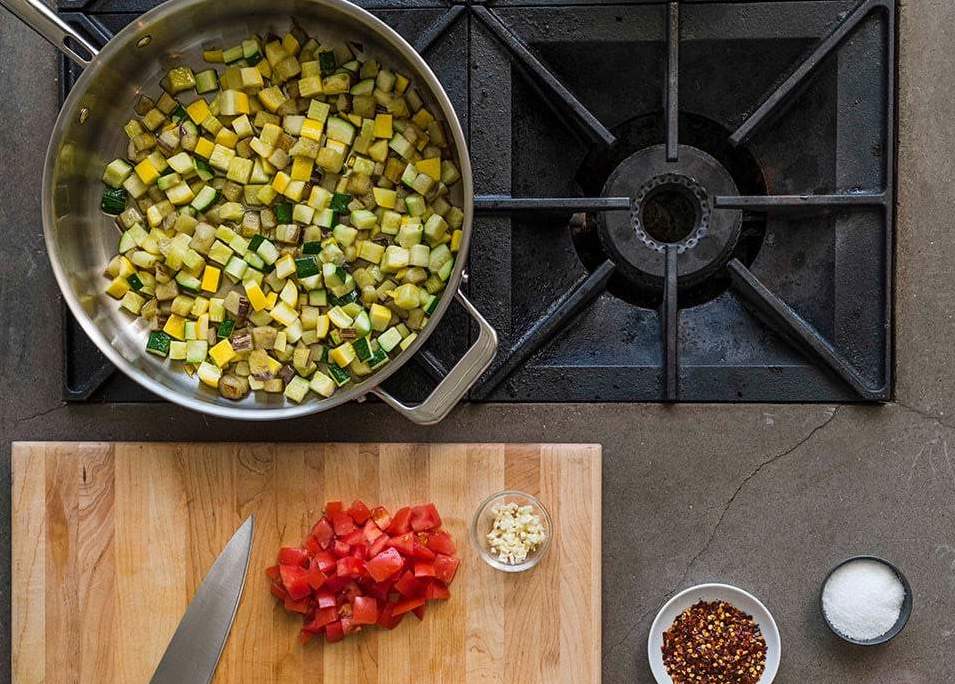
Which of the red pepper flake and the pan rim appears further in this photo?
the red pepper flake

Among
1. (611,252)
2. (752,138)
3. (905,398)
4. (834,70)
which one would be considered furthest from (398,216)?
(905,398)

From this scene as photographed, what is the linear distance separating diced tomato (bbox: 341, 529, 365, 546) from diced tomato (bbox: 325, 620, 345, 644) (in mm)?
122

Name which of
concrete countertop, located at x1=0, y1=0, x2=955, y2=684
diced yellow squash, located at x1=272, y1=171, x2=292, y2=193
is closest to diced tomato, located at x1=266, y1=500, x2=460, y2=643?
concrete countertop, located at x1=0, y1=0, x2=955, y2=684

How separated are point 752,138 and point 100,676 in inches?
51.9

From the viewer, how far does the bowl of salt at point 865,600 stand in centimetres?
139

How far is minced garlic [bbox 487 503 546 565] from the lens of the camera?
1.35 m

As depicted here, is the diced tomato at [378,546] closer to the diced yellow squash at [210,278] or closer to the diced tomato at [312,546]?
the diced tomato at [312,546]

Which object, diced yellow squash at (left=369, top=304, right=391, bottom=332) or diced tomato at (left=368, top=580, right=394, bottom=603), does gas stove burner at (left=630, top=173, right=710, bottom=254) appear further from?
diced tomato at (left=368, top=580, right=394, bottom=603)

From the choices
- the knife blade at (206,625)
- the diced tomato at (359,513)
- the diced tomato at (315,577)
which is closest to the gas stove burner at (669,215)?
the diced tomato at (359,513)

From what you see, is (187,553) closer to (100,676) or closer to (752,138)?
(100,676)

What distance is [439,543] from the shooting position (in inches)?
54.2

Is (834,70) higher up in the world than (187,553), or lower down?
higher up

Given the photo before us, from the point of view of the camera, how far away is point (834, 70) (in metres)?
1.40

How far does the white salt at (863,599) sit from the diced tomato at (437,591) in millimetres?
583
